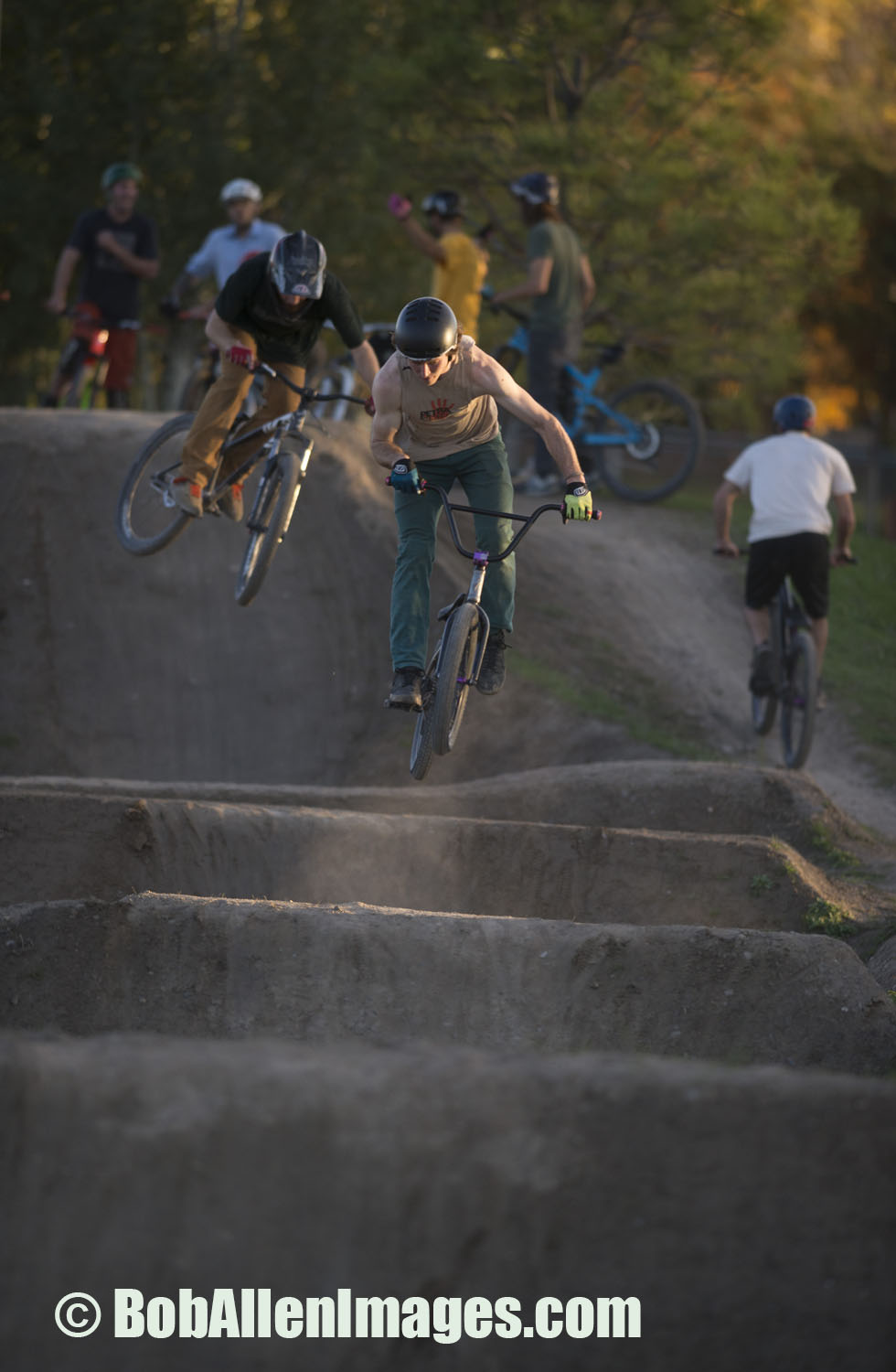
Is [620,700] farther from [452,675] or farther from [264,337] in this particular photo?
[452,675]

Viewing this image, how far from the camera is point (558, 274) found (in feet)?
43.0

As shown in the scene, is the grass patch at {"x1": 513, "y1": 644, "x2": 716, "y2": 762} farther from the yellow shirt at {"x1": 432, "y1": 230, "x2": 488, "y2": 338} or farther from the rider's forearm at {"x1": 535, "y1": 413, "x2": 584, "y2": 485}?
the rider's forearm at {"x1": 535, "y1": 413, "x2": 584, "y2": 485}

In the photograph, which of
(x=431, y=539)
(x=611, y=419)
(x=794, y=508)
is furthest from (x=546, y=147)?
(x=431, y=539)

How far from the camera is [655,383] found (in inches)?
562

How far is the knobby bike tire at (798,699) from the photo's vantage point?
1019cm

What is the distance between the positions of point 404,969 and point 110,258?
28.7 feet

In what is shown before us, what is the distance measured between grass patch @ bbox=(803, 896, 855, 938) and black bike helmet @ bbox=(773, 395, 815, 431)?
365 cm

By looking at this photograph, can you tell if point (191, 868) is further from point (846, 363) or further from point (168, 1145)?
point (846, 363)

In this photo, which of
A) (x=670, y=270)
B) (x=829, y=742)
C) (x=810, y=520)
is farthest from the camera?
(x=670, y=270)

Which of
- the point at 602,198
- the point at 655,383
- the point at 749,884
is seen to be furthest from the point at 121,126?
the point at 749,884

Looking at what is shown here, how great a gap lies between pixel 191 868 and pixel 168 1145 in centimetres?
446

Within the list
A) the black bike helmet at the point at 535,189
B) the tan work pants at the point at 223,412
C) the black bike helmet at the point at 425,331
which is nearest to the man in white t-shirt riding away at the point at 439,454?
the black bike helmet at the point at 425,331

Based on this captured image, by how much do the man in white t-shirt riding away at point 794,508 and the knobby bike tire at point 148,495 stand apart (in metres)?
3.67

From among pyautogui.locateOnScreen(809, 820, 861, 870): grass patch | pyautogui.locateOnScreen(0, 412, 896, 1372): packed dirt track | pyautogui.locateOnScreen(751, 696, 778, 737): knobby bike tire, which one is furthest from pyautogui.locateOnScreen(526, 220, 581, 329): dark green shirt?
pyautogui.locateOnScreen(809, 820, 861, 870): grass patch
